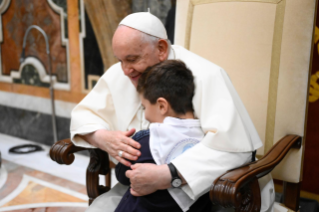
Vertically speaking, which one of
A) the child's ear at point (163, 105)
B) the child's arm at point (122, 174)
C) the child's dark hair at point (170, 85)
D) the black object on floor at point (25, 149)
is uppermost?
the child's dark hair at point (170, 85)

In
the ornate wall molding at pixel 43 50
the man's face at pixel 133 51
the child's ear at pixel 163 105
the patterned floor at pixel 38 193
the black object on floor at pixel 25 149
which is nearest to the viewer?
the child's ear at pixel 163 105

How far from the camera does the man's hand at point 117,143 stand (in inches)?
58.8

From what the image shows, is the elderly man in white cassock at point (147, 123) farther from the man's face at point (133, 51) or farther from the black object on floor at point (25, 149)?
the black object on floor at point (25, 149)

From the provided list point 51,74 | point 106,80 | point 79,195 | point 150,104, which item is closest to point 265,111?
point 150,104

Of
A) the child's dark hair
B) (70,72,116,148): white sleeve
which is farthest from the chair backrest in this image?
(70,72,116,148): white sleeve

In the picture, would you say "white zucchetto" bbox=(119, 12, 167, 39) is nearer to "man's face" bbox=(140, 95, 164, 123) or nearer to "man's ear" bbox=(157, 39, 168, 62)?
"man's ear" bbox=(157, 39, 168, 62)

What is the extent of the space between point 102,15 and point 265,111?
2229 millimetres

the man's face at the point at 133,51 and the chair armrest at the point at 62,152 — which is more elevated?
the man's face at the point at 133,51

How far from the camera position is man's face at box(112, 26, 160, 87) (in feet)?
5.50

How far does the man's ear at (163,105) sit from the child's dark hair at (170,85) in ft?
0.05

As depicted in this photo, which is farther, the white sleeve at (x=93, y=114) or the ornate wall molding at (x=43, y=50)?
the ornate wall molding at (x=43, y=50)

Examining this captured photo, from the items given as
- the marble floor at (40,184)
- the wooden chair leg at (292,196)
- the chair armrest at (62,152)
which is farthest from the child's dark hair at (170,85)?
the marble floor at (40,184)

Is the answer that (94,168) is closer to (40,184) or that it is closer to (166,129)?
(166,129)

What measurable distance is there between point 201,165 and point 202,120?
0.24 metres
